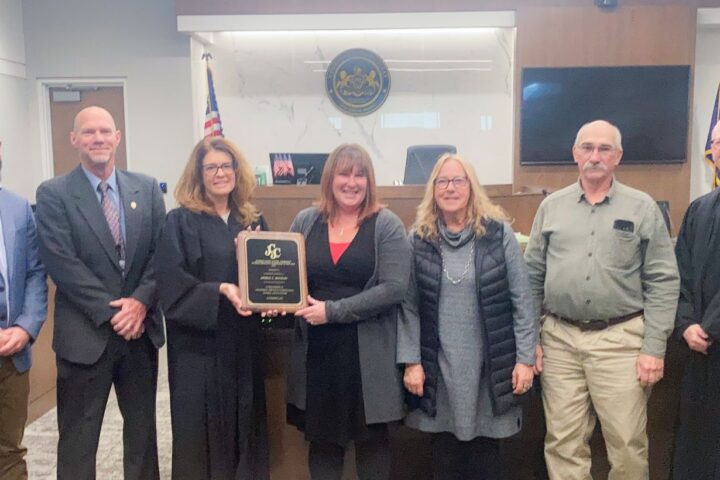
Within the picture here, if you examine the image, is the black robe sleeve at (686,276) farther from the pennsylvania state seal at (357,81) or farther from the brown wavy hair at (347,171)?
the pennsylvania state seal at (357,81)

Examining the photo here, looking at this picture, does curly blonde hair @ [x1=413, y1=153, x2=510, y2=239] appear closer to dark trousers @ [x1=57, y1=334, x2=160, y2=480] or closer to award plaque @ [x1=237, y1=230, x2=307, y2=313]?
award plaque @ [x1=237, y1=230, x2=307, y2=313]

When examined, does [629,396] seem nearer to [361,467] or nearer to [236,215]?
[361,467]

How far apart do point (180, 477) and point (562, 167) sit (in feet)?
16.1

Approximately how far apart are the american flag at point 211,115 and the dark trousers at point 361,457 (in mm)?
4435

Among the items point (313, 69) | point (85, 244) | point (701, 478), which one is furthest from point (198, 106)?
point (701, 478)

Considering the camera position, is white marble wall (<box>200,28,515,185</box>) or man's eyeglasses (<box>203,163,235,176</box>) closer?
man's eyeglasses (<box>203,163,235,176</box>)

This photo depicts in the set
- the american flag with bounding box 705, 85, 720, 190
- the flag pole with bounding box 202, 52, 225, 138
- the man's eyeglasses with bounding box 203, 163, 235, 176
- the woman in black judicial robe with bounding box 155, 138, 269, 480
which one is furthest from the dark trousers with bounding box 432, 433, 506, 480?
the american flag with bounding box 705, 85, 720, 190

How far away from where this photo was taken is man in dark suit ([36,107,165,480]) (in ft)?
7.68

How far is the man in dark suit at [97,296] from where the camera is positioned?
2340 millimetres

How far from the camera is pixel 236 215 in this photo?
2.39 meters

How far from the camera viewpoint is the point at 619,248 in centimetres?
232

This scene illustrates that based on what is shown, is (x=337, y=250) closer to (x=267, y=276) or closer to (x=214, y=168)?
(x=267, y=276)

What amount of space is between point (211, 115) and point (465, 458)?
4.89m

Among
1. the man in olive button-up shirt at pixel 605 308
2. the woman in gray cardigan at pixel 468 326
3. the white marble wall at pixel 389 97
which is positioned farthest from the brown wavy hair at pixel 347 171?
the white marble wall at pixel 389 97
